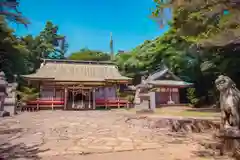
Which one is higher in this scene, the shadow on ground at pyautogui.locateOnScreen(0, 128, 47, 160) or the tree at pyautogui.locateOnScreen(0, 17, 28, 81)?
the tree at pyautogui.locateOnScreen(0, 17, 28, 81)

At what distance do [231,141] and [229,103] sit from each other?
2.79 feet

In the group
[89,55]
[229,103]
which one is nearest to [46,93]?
[229,103]

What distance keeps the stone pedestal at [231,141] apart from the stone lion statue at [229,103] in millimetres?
177

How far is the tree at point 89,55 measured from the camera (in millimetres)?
41219

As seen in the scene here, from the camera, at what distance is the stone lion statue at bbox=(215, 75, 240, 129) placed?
4113 mm

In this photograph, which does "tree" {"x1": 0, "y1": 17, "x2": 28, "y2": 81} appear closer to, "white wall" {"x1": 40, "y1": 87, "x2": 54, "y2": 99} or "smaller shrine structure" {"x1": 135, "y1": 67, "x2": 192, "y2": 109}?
"white wall" {"x1": 40, "y1": 87, "x2": 54, "y2": 99}

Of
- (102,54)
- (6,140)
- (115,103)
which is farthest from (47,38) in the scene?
(6,140)

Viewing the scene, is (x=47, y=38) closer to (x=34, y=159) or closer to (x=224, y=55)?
(x=224, y=55)

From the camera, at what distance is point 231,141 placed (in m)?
4.07

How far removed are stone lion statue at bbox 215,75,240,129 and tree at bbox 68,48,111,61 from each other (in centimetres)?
3824

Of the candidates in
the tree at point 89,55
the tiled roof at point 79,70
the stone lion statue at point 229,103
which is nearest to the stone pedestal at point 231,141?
the stone lion statue at point 229,103

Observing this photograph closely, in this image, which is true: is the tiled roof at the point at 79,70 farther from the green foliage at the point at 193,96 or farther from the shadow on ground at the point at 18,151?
the shadow on ground at the point at 18,151

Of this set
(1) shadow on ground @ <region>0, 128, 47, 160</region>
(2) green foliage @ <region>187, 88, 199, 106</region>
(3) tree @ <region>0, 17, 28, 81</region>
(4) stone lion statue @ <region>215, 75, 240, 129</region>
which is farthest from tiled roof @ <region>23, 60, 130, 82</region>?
(4) stone lion statue @ <region>215, 75, 240, 129</region>

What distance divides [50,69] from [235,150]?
22.7 meters
